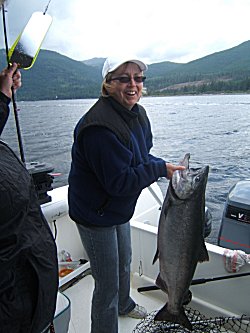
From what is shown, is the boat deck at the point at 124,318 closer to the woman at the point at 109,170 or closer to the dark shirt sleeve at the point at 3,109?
the woman at the point at 109,170

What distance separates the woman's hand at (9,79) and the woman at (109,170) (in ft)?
1.19

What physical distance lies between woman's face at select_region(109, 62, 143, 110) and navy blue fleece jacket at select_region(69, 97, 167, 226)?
0.12 ft

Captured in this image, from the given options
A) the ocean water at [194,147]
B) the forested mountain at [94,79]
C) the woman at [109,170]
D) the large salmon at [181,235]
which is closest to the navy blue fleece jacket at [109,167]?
the woman at [109,170]

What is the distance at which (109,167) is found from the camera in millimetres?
1537

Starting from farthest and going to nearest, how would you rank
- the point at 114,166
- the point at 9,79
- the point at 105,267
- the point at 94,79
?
the point at 94,79, the point at 105,267, the point at 114,166, the point at 9,79

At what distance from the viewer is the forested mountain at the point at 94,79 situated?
3393 mm

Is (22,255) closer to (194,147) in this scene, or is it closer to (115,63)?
(115,63)

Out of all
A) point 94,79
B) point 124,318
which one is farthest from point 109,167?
point 94,79

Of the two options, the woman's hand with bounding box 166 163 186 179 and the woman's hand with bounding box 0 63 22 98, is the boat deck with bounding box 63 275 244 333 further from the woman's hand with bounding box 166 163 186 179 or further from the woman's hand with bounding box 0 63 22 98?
the woman's hand with bounding box 0 63 22 98

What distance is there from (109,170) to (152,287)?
4.61ft

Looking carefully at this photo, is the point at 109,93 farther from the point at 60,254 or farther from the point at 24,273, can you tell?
the point at 60,254

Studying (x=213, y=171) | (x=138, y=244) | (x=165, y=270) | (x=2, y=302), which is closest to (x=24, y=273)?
(x=2, y=302)

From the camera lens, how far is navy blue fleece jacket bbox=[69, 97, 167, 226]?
60.4 inches

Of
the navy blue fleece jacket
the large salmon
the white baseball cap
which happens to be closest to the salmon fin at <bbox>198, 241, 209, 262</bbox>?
the large salmon
